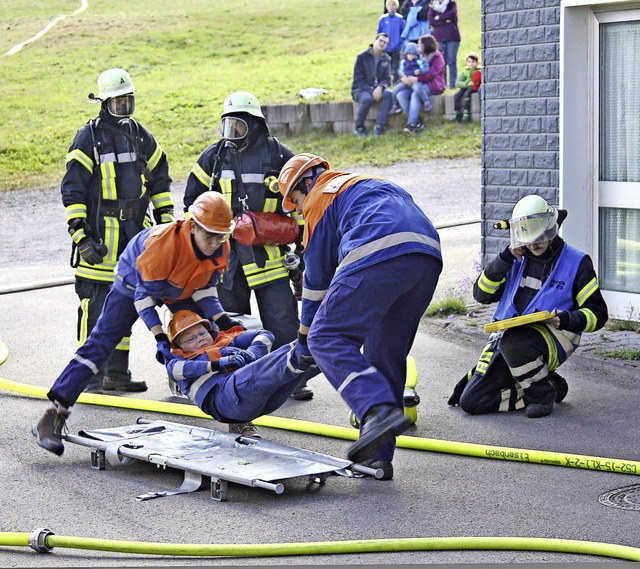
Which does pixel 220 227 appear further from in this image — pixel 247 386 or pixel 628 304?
pixel 628 304

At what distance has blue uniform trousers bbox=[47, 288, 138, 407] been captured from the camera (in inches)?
274

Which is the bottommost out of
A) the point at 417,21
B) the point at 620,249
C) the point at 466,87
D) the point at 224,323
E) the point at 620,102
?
the point at 224,323

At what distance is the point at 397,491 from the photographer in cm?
610

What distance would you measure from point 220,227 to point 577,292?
2323mm

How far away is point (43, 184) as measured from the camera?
22.2 meters

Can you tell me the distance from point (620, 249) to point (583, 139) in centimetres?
96

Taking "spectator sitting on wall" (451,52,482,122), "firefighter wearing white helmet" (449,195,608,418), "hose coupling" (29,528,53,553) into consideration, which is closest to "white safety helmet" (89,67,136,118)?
"firefighter wearing white helmet" (449,195,608,418)

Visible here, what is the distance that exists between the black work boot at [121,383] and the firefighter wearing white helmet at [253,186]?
106 cm

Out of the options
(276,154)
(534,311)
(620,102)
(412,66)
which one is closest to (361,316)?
(534,311)

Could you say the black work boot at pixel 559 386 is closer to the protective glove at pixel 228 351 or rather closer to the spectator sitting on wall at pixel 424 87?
the protective glove at pixel 228 351

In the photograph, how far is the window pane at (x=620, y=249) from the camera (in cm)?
966

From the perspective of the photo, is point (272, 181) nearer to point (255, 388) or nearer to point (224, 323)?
point (224, 323)

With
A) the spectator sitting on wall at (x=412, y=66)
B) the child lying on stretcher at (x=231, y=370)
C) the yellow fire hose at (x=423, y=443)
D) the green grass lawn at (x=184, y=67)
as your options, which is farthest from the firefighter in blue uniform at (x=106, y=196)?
the spectator sitting on wall at (x=412, y=66)

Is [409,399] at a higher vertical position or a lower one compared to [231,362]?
lower
